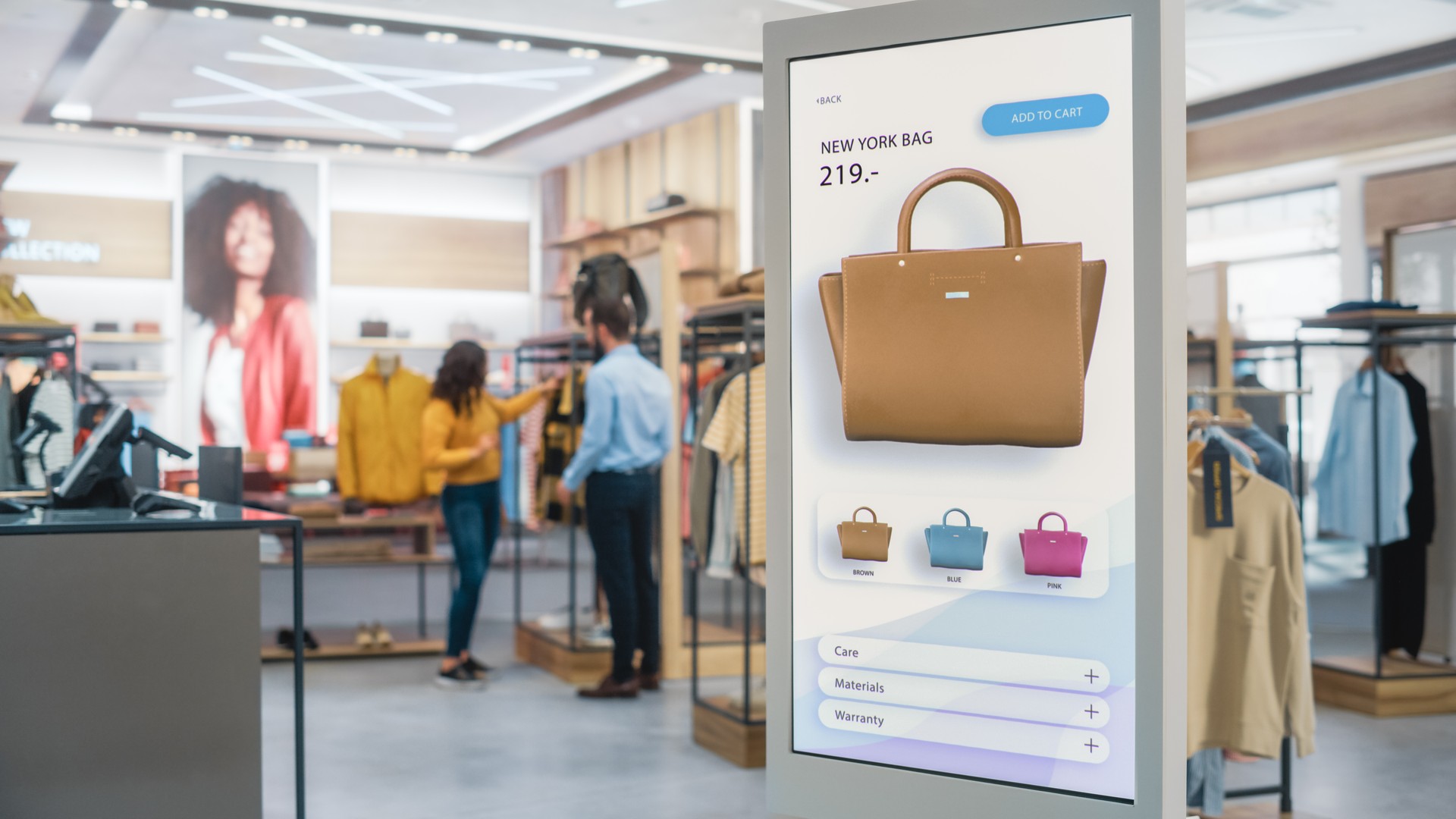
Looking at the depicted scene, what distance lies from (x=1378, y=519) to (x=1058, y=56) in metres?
4.15

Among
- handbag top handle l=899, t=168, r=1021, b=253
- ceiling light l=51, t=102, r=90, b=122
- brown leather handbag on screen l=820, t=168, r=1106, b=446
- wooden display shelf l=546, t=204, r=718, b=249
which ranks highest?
ceiling light l=51, t=102, r=90, b=122

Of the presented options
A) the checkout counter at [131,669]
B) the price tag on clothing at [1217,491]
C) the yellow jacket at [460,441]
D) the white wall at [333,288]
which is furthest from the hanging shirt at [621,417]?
the white wall at [333,288]

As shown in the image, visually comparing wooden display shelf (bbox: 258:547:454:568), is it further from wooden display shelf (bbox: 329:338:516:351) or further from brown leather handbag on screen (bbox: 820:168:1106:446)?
brown leather handbag on screen (bbox: 820:168:1106:446)

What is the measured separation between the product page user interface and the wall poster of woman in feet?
30.6

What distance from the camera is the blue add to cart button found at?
4.66 feet

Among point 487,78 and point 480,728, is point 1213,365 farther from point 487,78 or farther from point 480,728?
point 487,78

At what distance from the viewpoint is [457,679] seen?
5.29m

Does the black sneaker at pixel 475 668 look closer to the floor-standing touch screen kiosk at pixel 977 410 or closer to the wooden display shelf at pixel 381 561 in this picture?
the wooden display shelf at pixel 381 561

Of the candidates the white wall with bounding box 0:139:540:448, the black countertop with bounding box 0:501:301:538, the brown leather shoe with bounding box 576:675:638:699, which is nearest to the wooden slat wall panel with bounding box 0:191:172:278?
the white wall with bounding box 0:139:540:448

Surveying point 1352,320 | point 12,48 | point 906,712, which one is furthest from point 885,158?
point 12,48

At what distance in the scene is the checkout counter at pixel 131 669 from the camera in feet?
8.41

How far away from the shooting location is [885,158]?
1.53m

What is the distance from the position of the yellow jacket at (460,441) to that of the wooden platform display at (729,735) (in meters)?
1.49

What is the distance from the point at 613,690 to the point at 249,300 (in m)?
6.65
